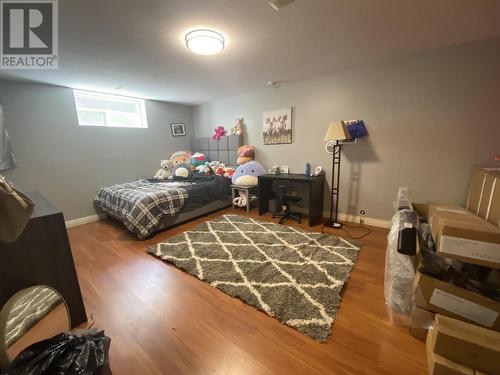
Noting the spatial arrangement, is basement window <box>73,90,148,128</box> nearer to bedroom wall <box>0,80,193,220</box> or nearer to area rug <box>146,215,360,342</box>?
bedroom wall <box>0,80,193,220</box>

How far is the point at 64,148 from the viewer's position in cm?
326

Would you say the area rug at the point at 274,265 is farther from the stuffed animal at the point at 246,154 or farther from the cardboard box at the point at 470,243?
the stuffed animal at the point at 246,154

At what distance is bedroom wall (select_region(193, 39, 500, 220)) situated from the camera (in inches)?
84.0

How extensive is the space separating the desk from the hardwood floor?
1087 millimetres

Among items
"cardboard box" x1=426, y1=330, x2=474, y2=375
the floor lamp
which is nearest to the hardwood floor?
"cardboard box" x1=426, y1=330, x2=474, y2=375

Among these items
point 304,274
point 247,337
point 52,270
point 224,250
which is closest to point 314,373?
point 247,337

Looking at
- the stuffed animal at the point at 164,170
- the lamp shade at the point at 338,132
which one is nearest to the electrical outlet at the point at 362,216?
the lamp shade at the point at 338,132

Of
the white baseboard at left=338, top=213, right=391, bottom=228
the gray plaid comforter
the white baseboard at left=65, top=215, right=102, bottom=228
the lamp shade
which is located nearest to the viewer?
the lamp shade

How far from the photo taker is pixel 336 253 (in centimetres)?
218

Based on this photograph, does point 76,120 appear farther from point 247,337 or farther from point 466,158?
point 466,158

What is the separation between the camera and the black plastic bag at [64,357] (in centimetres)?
84

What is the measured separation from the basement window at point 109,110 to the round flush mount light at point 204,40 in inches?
109

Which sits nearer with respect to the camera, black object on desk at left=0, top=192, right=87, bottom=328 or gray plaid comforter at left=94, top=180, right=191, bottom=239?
black object on desk at left=0, top=192, right=87, bottom=328

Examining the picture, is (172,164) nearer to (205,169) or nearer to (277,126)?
(205,169)
